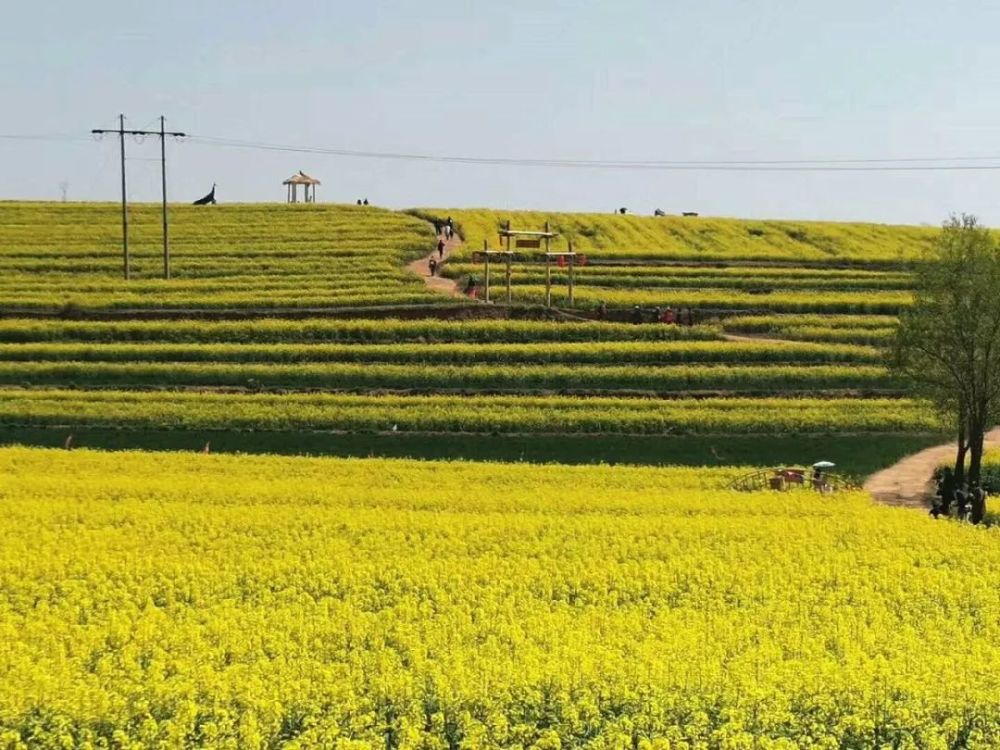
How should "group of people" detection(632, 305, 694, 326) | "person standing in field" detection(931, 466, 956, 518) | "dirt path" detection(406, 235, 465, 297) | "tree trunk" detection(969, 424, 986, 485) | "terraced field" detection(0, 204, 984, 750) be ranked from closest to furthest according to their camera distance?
"terraced field" detection(0, 204, 984, 750) → "person standing in field" detection(931, 466, 956, 518) → "tree trunk" detection(969, 424, 986, 485) → "group of people" detection(632, 305, 694, 326) → "dirt path" detection(406, 235, 465, 297)

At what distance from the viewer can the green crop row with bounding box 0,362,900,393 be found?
50500 millimetres

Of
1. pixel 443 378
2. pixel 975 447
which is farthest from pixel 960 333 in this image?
pixel 443 378

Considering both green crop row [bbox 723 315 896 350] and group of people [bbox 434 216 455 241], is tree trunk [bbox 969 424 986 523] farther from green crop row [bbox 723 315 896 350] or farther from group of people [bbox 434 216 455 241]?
group of people [bbox 434 216 455 241]

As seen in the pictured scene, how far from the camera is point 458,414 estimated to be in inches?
1753

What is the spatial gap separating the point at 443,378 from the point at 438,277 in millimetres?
26039

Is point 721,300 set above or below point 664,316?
above

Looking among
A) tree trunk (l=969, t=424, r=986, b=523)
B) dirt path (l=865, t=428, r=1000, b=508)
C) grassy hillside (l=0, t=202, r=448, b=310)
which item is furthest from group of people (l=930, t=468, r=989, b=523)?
grassy hillside (l=0, t=202, r=448, b=310)

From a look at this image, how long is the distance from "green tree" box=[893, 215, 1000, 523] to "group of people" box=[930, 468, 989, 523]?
633 millimetres

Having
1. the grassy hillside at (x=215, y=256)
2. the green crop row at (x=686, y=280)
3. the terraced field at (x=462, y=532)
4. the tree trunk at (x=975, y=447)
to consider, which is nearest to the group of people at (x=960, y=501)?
the tree trunk at (x=975, y=447)

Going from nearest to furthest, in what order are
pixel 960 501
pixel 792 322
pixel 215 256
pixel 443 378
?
1. pixel 960 501
2. pixel 443 378
3. pixel 792 322
4. pixel 215 256

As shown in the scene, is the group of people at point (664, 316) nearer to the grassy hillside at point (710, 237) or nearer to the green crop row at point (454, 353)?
the green crop row at point (454, 353)

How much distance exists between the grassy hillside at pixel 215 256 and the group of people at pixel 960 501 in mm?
36269

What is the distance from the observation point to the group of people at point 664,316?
6144 centimetres

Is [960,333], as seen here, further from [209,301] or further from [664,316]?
[209,301]
